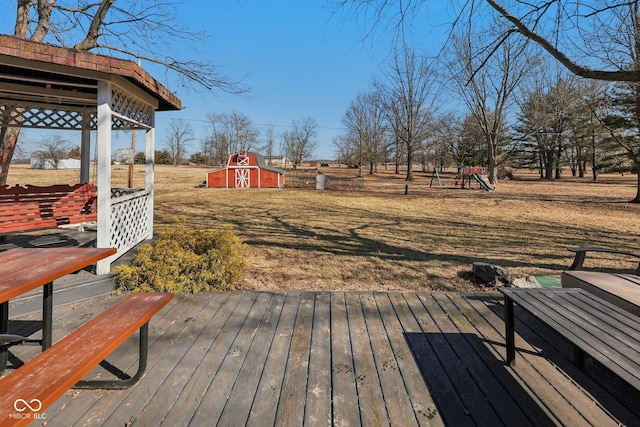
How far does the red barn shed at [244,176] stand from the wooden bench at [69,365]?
23229 millimetres

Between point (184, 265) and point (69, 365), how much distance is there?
2.37 metres

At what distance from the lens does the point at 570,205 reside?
13102 mm

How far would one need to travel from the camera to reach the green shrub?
358 centimetres

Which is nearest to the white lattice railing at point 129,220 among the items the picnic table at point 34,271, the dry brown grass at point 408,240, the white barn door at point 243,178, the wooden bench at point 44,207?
the wooden bench at point 44,207

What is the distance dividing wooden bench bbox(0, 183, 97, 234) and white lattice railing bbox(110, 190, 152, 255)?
1.45ft

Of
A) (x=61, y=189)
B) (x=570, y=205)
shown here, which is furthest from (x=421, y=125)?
Result: (x=61, y=189)

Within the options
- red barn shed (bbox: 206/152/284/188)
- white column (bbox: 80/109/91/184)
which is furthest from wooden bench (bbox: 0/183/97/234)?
red barn shed (bbox: 206/152/284/188)

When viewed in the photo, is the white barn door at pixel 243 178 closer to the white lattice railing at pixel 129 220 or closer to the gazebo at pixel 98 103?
the gazebo at pixel 98 103

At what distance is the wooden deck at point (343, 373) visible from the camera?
1.78 m

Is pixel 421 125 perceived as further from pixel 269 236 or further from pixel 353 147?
pixel 269 236

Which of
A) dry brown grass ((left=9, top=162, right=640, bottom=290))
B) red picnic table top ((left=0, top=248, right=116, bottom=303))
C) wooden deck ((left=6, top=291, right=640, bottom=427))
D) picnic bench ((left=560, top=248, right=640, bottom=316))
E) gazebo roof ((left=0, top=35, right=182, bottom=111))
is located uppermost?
gazebo roof ((left=0, top=35, right=182, bottom=111))

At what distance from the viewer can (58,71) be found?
3512 mm

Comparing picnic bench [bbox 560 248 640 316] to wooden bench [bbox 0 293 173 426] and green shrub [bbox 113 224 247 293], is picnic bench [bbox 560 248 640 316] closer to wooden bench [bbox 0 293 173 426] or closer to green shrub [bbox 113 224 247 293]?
wooden bench [bbox 0 293 173 426]

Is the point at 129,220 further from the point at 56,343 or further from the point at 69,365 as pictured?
the point at 69,365
